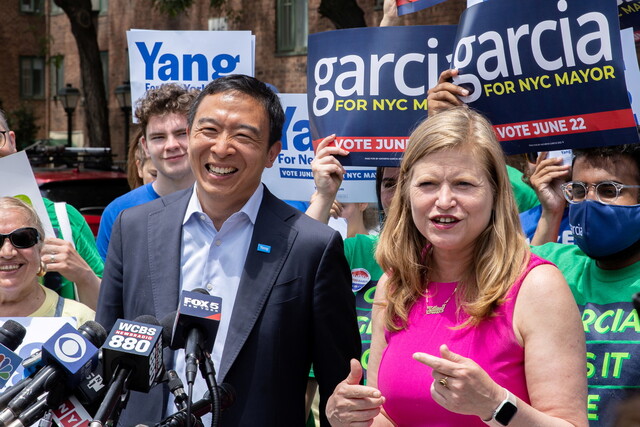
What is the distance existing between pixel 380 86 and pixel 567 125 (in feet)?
3.25

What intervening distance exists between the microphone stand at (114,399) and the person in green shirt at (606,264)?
6.29 ft

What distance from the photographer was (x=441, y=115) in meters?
3.14

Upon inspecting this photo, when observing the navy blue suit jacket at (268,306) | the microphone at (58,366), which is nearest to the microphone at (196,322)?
the microphone at (58,366)

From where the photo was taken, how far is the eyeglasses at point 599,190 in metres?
3.84

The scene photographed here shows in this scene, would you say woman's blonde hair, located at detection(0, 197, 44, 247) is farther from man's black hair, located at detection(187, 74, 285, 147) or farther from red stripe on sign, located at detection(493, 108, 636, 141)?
red stripe on sign, located at detection(493, 108, 636, 141)

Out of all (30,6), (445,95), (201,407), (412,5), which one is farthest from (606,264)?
(30,6)

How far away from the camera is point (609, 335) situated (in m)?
3.60

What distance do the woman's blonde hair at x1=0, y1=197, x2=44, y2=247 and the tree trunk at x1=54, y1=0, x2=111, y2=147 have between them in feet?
66.0

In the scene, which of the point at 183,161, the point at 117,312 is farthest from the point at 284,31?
the point at 117,312

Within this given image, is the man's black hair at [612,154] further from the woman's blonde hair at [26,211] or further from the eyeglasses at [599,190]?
the woman's blonde hair at [26,211]

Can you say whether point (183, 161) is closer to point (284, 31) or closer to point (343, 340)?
point (343, 340)

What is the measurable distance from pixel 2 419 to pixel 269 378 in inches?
49.4

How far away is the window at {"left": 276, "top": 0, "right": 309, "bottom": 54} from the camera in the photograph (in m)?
25.2

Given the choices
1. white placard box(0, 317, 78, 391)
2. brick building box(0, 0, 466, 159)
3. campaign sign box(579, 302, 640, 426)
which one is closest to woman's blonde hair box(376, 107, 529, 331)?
campaign sign box(579, 302, 640, 426)
